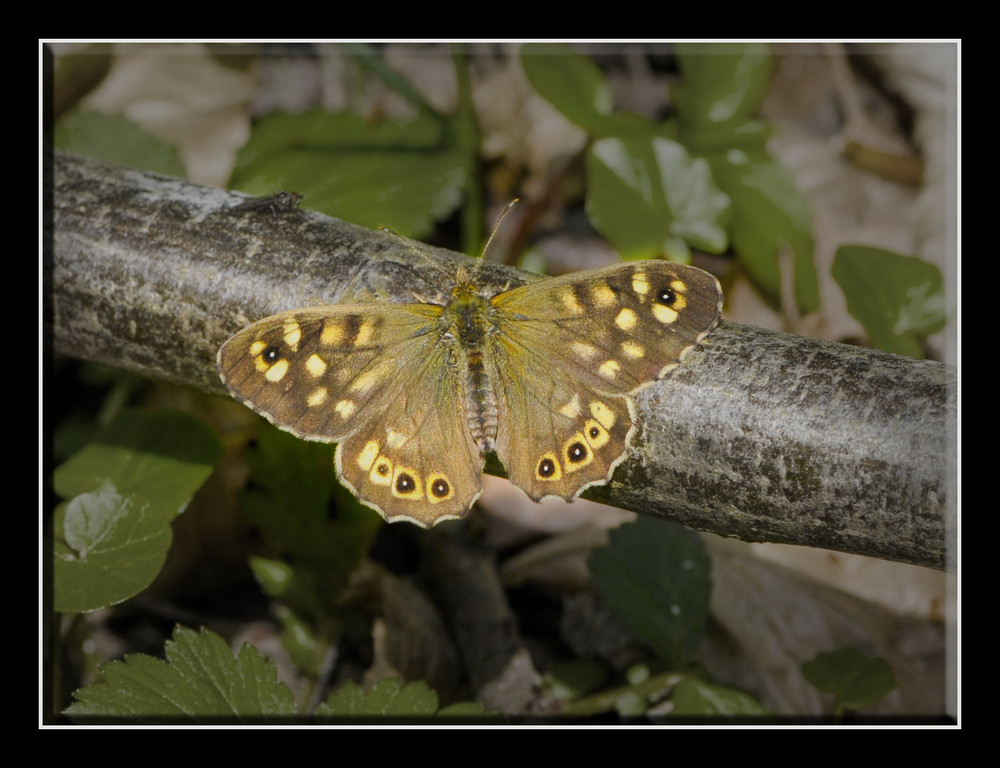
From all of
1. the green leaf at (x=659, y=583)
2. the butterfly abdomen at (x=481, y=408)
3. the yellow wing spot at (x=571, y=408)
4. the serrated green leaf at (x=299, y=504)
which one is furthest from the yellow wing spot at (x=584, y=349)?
the serrated green leaf at (x=299, y=504)

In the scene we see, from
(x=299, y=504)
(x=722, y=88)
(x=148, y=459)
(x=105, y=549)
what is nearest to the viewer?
(x=105, y=549)

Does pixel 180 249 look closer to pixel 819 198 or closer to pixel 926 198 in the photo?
pixel 819 198

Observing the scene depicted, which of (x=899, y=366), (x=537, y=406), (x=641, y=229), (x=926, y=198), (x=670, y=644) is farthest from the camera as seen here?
(x=926, y=198)

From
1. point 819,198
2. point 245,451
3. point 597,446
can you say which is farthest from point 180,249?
point 819,198

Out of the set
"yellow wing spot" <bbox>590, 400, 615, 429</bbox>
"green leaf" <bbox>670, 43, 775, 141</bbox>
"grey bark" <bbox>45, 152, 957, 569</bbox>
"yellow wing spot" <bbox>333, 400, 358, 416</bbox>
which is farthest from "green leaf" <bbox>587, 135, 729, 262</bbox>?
"yellow wing spot" <bbox>333, 400, 358, 416</bbox>

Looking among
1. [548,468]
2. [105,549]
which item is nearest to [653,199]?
[548,468]

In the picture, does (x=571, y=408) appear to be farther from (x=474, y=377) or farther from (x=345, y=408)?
(x=345, y=408)
